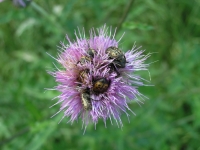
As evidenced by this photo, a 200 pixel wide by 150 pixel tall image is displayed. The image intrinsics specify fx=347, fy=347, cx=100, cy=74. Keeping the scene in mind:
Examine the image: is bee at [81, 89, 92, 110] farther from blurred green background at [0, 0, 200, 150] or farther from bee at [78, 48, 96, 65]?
blurred green background at [0, 0, 200, 150]

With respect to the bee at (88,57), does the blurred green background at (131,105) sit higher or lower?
higher

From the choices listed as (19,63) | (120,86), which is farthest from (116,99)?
(19,63)

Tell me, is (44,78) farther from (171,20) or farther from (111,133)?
(171,20)

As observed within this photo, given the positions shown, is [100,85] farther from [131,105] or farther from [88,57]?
[131,105]

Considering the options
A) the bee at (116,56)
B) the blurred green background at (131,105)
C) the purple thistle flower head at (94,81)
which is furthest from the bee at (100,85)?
the blurred green background at (131,105)

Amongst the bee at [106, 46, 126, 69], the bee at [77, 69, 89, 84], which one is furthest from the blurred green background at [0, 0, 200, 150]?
the bee at [77, 69, 89, 84]

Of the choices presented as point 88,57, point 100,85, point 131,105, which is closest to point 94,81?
point 100,85

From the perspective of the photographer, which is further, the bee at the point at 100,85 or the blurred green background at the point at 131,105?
the blurred green background at the point at 131,105

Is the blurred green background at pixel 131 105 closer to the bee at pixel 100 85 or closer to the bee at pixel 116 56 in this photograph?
the bee at pixel 116 56
